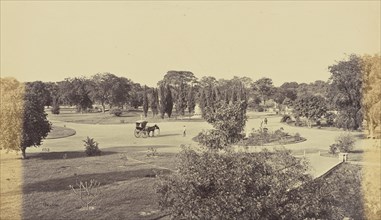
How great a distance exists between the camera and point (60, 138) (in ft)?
107

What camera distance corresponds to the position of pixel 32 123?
22391mm

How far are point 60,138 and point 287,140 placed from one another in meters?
Result: 17.5

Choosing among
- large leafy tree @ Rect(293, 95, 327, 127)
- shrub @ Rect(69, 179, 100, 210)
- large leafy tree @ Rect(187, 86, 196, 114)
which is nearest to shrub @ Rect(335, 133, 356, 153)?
large leafy tree @ Rect(293, 95, 327, 127)

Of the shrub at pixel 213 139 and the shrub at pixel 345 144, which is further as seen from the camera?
the shrub at pixel 345 144

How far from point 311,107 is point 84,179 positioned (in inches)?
1182

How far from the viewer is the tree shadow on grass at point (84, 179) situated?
50.8ft

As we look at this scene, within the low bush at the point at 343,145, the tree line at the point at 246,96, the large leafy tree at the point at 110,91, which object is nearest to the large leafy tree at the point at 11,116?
the tree line at the point at 246,96

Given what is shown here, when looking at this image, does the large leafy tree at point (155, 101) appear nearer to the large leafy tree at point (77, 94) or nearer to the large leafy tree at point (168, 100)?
the large leafy tree at point (168, 100)

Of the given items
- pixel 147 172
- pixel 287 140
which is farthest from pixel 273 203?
pixel 287 140

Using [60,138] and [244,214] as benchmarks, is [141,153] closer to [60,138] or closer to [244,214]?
[60,138]

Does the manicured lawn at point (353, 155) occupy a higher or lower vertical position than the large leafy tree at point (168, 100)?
lower

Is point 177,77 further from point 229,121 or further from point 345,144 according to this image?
point 229,121

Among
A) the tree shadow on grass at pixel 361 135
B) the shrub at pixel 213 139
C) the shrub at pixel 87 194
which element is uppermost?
the shrub at pixel 213 139

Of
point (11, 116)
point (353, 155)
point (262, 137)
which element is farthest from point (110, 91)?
point (353, 155)
